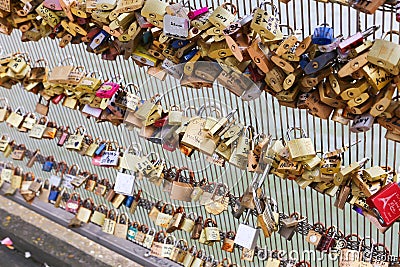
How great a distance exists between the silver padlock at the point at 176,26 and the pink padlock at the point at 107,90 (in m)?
0.49

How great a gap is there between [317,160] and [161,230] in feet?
3.67

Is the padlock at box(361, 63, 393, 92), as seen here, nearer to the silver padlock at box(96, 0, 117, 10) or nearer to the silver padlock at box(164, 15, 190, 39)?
the silver padlock at box(164, 15, 190, 39)

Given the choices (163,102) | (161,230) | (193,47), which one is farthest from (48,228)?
(193,47)

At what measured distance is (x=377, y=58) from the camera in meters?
1.54

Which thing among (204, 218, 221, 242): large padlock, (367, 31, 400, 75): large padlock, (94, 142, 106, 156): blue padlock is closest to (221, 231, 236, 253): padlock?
(204, 218, 221, 242): large padlock

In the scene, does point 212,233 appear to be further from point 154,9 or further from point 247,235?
point 154,9

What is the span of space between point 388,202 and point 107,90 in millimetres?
1058

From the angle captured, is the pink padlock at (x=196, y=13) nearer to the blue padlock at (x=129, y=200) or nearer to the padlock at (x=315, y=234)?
the padlock at (x=315, y=234)

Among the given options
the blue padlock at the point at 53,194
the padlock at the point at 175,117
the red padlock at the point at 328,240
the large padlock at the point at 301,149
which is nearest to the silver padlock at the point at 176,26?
the padlock at the point at 175,117

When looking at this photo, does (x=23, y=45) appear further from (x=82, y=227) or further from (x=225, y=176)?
(x=225, y=176)

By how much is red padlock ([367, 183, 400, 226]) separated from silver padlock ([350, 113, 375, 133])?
224mm

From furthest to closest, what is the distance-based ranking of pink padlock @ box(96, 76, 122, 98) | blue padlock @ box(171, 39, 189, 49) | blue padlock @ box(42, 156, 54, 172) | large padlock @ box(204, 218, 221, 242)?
blue padlock @ box(42, 156, 54, 172)
large padlock @ box(204, 218, 221, 242)
pink padlock @ box(96, 76, 122, 98)
blue padlock @ box(171, 39, 189, 49)

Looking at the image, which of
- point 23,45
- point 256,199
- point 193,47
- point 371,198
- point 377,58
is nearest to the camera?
point 377,58

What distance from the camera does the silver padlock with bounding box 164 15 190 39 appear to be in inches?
73.5
